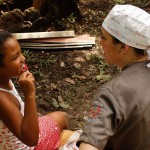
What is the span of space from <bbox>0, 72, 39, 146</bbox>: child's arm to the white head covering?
2.50 ft

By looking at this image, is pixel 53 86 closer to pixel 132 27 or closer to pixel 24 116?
pixel 24 116

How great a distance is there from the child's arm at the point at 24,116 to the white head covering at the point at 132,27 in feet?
2.50

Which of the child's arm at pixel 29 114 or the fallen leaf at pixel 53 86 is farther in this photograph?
the fallen leaf at pixel 53 86

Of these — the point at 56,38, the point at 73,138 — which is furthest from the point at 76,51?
the point at 73,138

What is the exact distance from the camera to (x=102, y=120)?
199cm

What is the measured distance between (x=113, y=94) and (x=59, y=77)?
3.17m

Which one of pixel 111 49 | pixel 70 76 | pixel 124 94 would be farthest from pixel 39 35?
pixel 124 94

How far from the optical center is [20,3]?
693 centimetres

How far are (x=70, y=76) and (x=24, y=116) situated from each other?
8.76ft

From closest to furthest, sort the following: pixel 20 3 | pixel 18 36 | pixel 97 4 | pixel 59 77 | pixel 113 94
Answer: pixel 113 94
pixel 59 77
pixel 18 36
pixel 20 3
pixel 97 4

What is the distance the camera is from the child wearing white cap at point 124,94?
2008mm

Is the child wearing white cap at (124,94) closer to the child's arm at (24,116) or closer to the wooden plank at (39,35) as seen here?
the child's arm at (24,116)

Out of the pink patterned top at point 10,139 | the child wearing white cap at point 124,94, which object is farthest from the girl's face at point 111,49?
the pink patterned top at point 10,139

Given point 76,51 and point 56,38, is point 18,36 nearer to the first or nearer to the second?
point 56,38
